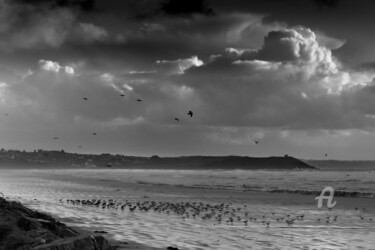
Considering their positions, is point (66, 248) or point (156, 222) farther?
point (156, 222)

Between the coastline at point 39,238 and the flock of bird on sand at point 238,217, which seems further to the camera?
the flock of bird on sand at point 238,217

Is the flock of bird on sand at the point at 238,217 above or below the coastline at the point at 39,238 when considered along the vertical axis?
below

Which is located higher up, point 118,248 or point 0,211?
point 0,211

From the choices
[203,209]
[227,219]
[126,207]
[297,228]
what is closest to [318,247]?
[297,228]

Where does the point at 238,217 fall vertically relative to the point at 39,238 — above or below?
below

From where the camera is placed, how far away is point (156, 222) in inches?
928

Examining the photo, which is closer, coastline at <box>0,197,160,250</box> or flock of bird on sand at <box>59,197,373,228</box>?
coastline at <box>0,197,160,250</box>

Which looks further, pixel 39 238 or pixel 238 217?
pixel 238 217

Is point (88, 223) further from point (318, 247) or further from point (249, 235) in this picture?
point (318, 247)

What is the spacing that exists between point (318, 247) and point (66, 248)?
10.3 meters

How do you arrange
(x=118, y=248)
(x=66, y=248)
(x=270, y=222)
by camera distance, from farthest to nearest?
(x=270, y=222)
(x=118, y=248)
(x=66, y=248)

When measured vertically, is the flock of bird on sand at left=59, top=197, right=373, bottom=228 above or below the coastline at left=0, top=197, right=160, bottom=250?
below

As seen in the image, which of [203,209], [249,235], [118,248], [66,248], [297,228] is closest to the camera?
[66,248]

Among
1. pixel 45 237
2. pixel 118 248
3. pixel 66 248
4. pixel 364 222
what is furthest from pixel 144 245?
pixel 364 222
